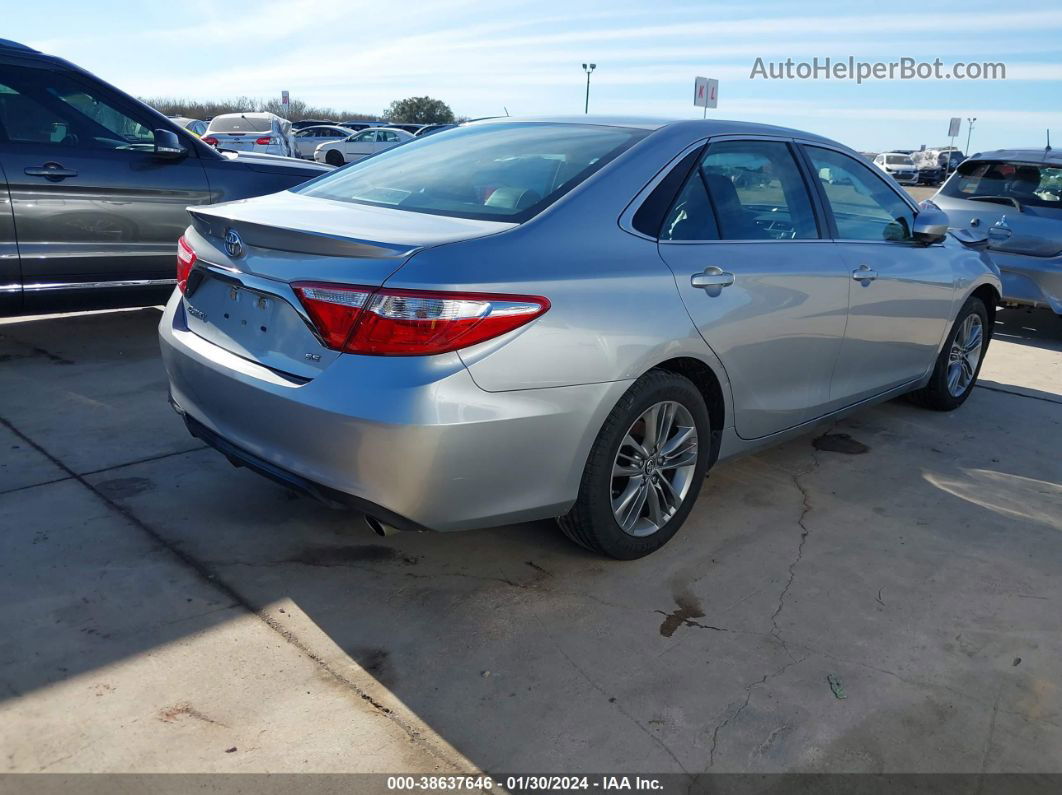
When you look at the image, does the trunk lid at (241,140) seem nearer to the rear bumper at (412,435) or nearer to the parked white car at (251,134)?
the parked white car at (251,134)

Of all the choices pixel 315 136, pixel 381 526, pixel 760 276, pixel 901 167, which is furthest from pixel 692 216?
pixel 901 167

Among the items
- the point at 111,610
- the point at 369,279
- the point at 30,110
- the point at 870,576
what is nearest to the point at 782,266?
the point at 870,576

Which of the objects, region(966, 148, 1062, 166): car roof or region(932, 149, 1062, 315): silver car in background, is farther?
region(966, 148, 1062, 166): car roof

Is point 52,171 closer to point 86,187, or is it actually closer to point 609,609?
point 86,187

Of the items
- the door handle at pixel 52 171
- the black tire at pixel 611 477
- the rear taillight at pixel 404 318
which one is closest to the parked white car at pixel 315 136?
the door handle at pixel 52 171

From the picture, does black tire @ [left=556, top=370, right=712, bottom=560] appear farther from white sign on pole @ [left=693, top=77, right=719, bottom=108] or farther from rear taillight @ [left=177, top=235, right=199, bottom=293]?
white sign on pole @ [left=693, top=77, right=719, bottom=108]

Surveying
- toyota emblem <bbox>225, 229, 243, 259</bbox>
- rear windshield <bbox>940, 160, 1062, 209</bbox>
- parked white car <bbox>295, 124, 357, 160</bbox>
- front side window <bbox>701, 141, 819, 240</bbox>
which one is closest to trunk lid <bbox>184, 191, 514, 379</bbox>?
toyota emblem <bbox>225, 229, 243, 259</bbox>

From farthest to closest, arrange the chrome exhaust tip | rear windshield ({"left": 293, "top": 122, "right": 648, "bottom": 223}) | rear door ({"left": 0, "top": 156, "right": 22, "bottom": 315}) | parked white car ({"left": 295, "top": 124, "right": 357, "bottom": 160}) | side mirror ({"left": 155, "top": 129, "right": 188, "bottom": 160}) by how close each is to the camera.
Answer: parked white car ({"left": 295, "top": 124, "right": 357, "bottom": 160}) → side mirror ({"left": 155, "top": 129, "right": 188, "bottom": 160}) → rear door ({"left": 0, "top": 156, "right": 22, "bottom": 315}) → rear windshield ({"left": 293, "top": 122, "right": 648, "bottom": 223}) → the chrome exhaust tip

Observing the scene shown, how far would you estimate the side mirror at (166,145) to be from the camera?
580 centimetres

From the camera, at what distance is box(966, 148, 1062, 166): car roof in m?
7.81

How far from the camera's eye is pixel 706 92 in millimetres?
21469

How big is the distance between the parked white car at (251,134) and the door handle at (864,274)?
20.4 m

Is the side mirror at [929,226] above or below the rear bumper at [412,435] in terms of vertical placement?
above

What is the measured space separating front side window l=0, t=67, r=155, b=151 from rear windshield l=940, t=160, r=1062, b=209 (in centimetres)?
672
